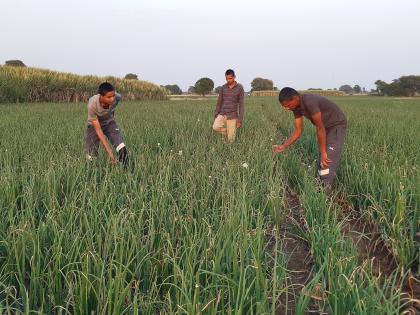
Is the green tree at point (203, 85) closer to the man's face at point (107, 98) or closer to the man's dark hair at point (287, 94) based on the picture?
the man's face at point (107, 98)

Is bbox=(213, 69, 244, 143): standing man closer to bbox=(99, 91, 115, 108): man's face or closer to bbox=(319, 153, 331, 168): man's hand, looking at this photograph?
bbox=(319, 153, 331, 168): man's hand

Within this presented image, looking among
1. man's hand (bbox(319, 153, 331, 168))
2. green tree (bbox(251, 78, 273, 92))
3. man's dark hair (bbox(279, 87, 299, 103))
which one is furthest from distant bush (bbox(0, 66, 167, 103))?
green tree (bbox(251, 78, 273, 92))

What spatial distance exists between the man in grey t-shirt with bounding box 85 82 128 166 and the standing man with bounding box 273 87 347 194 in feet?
6.07

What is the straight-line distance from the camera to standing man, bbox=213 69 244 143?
22.7 ft

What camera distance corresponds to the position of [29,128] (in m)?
7.62

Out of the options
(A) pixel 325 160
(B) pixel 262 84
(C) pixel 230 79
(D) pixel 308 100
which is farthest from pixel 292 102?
(B) pixel 262 84

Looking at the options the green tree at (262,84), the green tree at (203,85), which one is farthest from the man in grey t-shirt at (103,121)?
the green tree at (262,84)

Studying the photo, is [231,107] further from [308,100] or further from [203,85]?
[203,85]

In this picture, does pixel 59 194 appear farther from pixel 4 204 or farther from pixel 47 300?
pixel 47 300

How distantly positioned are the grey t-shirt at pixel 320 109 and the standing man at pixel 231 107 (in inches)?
104

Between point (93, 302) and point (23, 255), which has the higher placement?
point (23, 255)

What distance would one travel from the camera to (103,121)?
4.98 metres

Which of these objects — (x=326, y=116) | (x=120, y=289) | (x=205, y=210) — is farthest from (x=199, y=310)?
(x=326, y=116)

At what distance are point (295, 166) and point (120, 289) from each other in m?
3.41
